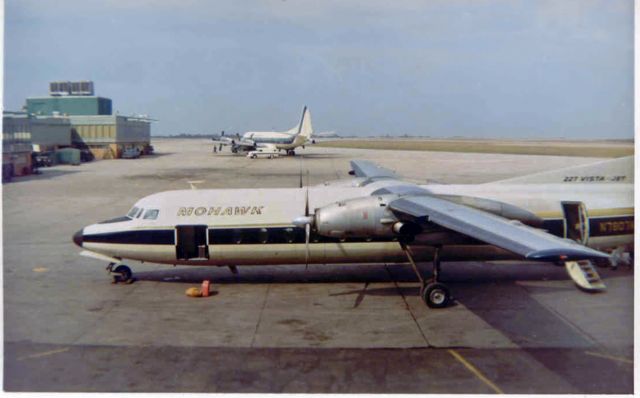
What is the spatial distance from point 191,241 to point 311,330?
5579mm

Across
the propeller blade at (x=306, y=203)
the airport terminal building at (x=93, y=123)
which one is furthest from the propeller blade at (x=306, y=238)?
the airport terminal building at (x=93, y=123)

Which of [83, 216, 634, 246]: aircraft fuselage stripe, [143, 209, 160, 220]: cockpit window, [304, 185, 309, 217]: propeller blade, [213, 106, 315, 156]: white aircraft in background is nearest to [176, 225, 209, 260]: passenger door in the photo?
[83, 216, 634, 246]: aircraft fuselage stripe

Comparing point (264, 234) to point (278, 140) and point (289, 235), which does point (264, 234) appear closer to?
point (289, 235)

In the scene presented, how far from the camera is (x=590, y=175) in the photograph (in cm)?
1970

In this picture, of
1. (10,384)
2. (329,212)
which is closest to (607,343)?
(329,212)

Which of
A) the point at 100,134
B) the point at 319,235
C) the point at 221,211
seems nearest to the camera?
the point at 319,235

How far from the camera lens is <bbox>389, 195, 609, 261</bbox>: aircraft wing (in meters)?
10.2

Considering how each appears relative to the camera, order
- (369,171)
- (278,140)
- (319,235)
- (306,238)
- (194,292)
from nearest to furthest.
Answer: (319,235) < (194,292) < (306,238) < (369,171) < (278,140)

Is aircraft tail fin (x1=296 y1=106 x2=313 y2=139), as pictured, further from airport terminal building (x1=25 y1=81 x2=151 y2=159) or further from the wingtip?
the wingtip

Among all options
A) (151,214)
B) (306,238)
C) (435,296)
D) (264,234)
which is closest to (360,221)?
(306,238)

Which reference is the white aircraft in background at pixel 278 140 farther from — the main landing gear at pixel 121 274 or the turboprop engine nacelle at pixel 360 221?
the turboprop engine nacelle at pixel 360 221

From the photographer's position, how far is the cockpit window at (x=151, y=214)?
18266 mm

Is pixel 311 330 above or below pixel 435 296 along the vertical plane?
below

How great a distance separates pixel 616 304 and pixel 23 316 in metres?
16.8
